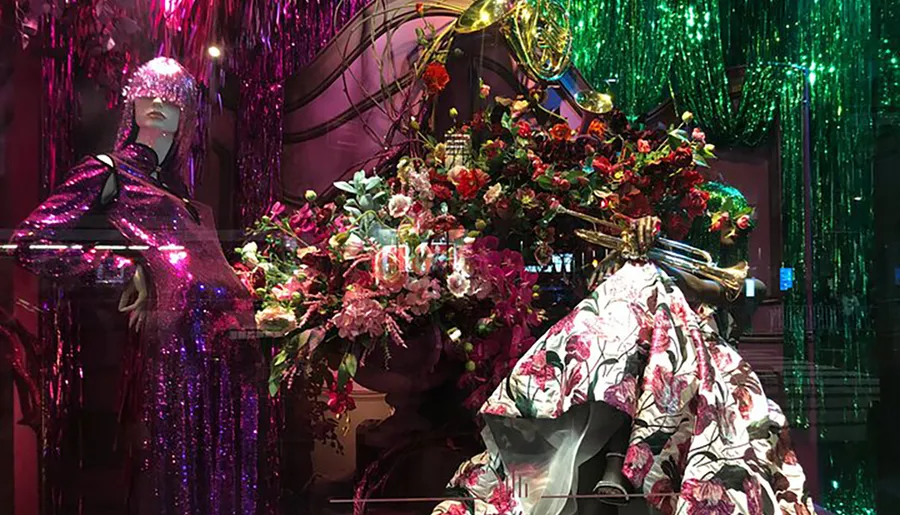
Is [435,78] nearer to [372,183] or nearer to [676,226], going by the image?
[372,183]

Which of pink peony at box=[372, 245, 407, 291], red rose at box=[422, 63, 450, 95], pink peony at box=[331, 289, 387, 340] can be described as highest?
red rose at box=[422, 63, 450, 95]

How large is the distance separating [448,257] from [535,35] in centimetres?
41

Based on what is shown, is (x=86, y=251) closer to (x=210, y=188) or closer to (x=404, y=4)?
(x=210, y=188)

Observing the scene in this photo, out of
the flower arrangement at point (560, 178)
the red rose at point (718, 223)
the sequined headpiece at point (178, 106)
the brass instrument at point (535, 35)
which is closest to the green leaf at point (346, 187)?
the flower arrangement at point (560, 178)

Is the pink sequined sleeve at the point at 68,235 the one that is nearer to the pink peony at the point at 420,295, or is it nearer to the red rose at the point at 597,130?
the pink peony at the point at 420,295

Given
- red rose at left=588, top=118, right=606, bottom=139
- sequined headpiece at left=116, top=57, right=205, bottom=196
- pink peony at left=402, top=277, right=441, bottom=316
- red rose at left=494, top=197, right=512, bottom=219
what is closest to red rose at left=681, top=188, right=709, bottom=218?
red rose at left=588, top=118, right=606, bottom=139

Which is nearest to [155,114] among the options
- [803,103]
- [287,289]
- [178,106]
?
[178,106]

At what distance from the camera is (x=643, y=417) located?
79cm

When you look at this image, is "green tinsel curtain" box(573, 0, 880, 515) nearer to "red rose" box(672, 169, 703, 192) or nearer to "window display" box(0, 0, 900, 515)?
"window display" box(0, 0, 900, 515)

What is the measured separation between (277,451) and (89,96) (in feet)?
2.00

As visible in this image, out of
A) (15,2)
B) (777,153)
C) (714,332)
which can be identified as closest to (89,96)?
(15,2)

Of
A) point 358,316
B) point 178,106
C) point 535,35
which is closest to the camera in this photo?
point 358,316

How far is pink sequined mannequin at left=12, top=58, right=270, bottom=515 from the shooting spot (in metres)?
0.97

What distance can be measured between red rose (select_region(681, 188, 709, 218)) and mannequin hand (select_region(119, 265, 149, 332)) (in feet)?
2.58
